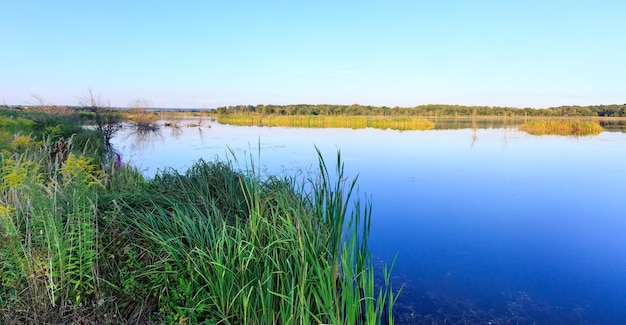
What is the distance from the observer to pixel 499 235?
654 cm

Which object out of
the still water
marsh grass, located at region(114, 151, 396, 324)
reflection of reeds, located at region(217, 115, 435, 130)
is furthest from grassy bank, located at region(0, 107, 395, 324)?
reflection of reeds, located at region(217, 115, 435, 130)

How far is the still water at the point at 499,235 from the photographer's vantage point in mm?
4047

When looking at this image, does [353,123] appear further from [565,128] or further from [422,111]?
[422,111]

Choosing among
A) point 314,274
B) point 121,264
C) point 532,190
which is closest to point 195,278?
point 121,264

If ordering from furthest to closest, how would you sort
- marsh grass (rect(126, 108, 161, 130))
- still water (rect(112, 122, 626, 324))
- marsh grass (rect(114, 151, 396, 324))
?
marsh grass (rect(126, 108, 161, 130))
still water (rect(112, 122, 626, 324))
marsh grass (rect(114, 151, 396, 324))

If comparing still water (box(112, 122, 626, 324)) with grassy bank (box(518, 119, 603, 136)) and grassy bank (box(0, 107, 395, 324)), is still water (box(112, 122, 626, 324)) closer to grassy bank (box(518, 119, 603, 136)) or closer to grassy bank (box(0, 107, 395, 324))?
grassy bank (box(0, 107, 395, 324))

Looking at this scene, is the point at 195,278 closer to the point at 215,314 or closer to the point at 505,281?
the point at 215,314

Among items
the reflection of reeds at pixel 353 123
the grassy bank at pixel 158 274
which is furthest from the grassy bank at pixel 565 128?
the grassy bank at pixel 158 274

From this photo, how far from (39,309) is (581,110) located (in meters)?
75.5

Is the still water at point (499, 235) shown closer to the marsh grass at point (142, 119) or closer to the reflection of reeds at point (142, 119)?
the marsh grass at point (142, 119)

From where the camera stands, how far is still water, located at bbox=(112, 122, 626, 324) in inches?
159

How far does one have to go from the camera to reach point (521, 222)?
7.22 meters

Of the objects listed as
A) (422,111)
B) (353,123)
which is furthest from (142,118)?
(422,111)

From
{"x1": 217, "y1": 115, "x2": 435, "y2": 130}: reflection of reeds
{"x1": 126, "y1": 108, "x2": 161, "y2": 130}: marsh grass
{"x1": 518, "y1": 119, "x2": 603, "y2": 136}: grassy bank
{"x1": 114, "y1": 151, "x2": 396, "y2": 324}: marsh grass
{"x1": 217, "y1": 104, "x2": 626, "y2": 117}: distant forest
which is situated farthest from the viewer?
{"x1": 217, "y1": 104, "x2": 626, "y2": 117}: distant forest
